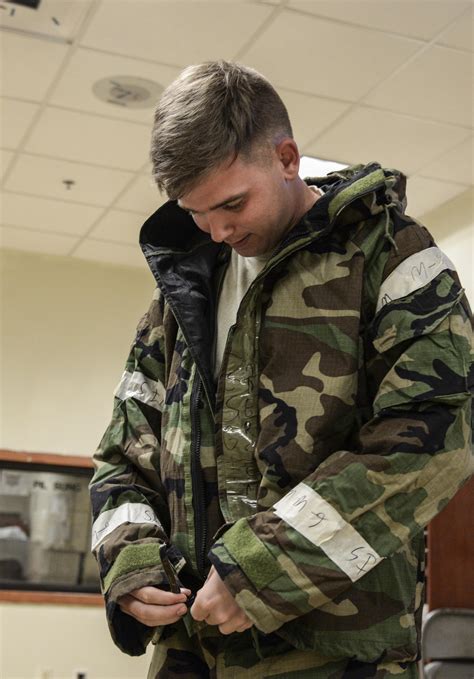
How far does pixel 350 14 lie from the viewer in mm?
3846

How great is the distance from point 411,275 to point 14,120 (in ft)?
12.6

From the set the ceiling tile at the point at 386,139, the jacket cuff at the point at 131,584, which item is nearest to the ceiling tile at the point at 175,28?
the ceiling tile at the point at 386,139

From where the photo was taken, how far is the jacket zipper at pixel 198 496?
1.46m

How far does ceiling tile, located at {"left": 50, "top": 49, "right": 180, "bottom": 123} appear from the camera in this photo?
4.29m

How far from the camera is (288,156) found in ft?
4.94

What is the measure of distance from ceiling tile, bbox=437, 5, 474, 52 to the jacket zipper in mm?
2851

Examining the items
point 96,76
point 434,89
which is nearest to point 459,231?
point 434,89

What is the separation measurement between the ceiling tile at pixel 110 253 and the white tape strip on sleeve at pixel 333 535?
544 centimetres

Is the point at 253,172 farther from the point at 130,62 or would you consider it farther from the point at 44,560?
the point at 44,560

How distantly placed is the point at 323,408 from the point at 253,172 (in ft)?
1.13

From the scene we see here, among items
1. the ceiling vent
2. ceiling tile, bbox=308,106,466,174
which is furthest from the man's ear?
ceiling tile, bbox=308,106,466,174

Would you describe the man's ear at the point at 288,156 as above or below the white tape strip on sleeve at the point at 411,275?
above

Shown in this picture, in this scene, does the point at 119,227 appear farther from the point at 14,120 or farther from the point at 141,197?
the point at 14,120

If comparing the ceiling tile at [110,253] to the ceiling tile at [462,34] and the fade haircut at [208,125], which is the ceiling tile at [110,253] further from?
the fade haircut at [208,125]
